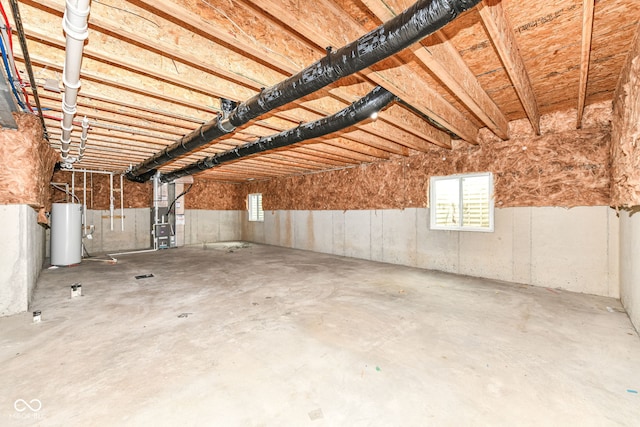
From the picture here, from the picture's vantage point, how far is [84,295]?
11.8ft

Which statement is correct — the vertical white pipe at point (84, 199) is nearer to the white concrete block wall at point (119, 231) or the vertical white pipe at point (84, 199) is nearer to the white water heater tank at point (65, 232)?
the white concrete block wall at point (119, 231)

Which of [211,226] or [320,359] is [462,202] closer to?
[320,359]

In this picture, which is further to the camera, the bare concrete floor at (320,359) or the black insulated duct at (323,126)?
the black insulated duct at (323,126)

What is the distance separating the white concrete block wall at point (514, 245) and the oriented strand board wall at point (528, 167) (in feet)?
0.69

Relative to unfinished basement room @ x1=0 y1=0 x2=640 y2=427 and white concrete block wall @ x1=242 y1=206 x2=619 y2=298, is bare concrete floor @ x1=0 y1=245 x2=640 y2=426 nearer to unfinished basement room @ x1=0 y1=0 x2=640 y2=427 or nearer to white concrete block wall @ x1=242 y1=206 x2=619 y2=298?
unfinished basement room @ x1=0 y1=0 x2=640 y2=427

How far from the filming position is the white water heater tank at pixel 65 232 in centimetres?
528

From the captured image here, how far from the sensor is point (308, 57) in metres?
2.24

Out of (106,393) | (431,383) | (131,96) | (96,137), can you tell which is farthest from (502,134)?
(96,137)

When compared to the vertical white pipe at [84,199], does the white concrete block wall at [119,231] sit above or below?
below

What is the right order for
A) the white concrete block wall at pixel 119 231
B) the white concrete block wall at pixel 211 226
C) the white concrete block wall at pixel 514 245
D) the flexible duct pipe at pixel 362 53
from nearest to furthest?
the flexible duct pipe at pixel 362 53, the white concrete block wall at pixel 514 245, the white concrete block wall at pixel 119 231, the white concrete block wall at pixel 211 226

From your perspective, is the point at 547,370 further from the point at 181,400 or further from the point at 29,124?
the point at 29,124

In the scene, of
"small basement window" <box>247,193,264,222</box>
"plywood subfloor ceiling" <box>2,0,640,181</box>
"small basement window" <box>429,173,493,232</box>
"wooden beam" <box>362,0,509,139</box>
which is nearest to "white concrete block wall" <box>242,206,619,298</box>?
"small basement window" <box>429,173,493,232</box>

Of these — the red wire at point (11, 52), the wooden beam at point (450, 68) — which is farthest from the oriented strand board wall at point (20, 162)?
the wooden beam at point (450, 68)

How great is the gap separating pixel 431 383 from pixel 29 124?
476cm
